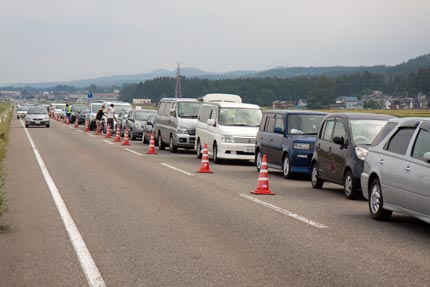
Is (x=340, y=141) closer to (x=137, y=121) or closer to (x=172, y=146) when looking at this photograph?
(x=172, y=146)

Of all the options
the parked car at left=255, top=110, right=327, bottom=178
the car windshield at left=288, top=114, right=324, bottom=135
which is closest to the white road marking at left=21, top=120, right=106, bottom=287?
the parked car at left=255, top=110, right=327, bottom=178

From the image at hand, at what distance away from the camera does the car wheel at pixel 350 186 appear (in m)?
15.0

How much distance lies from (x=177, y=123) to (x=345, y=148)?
14.5 meters

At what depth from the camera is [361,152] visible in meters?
15.1

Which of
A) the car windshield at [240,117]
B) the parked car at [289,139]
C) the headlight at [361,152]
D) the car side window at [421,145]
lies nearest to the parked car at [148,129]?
the car windshield at [240,117]

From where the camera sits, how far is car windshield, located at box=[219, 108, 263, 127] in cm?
2512

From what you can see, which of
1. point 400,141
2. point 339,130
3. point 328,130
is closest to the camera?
point 400,141

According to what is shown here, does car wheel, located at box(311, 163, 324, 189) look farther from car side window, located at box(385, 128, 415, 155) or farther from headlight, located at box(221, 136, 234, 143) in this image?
headlight, located at box(221, 136, 234, 143)

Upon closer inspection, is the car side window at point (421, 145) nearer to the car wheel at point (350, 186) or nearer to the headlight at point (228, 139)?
the car wheel at point (350, 186)

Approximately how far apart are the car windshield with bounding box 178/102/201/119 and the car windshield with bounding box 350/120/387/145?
14251mm

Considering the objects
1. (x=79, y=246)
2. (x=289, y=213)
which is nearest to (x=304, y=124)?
(x=289, y=213)

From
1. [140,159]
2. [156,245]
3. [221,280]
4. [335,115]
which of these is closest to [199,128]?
[140,159]

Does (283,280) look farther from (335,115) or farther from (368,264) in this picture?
(335,115)

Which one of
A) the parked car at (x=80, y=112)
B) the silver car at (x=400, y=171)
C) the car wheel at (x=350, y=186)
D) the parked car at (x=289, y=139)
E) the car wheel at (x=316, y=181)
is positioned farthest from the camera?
the parked car at (x=80, y=112)
